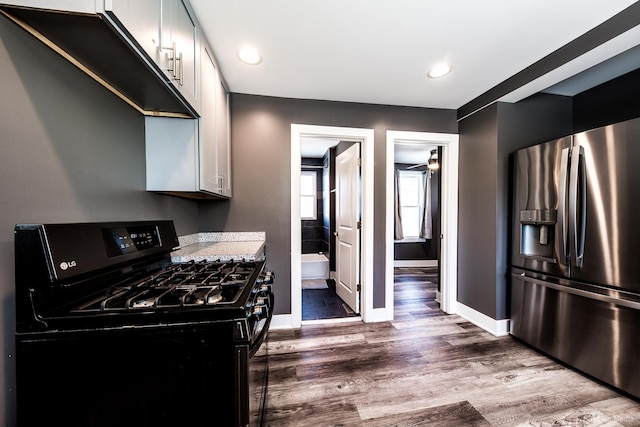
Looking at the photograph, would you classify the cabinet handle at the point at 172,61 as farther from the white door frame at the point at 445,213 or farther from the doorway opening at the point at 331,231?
the white door frame at the point at 445,213

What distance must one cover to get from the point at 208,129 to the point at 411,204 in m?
4.82

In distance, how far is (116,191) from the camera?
1244 millimetres

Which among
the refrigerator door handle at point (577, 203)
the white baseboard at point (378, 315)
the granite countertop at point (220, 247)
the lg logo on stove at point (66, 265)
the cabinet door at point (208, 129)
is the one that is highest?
the cabinet door at point (208, 129)

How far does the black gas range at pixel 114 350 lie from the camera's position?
692mm

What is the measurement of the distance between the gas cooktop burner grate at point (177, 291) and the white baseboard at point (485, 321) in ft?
8.02

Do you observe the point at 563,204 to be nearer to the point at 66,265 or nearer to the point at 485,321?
the point at 485,321

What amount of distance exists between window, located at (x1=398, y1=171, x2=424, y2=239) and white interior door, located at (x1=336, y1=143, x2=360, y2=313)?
8.40 ft

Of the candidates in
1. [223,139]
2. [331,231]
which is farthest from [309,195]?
[223,139]

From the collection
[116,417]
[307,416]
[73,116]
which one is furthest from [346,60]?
[307,416]

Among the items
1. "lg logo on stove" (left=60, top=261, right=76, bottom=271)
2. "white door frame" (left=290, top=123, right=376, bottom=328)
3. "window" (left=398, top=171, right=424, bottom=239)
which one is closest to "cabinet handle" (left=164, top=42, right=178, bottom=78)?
"lg logo on stove" (left=60, top=261, right=76, bottom=271)

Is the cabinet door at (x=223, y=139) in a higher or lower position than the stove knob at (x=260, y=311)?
higher

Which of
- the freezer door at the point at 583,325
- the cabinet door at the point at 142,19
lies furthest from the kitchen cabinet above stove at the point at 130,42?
the freezer door at the point at 583,325

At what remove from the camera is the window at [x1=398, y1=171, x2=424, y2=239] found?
5492 mm

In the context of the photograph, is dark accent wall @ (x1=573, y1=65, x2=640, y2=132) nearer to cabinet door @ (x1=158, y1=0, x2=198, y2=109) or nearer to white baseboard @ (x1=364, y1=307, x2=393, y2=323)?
white baseboard @ (x1=364, y1=307, x2=393, y2=323)
